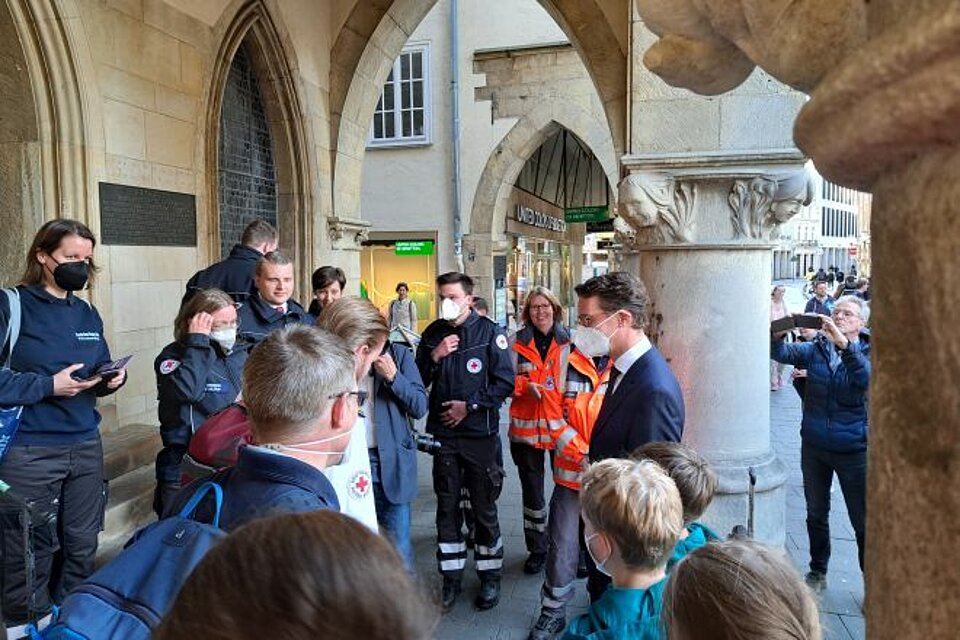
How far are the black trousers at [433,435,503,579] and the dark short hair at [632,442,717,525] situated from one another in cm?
188

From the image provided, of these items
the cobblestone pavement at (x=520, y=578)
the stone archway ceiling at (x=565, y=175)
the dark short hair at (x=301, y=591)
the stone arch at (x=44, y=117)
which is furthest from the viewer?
the stone archway ceiling at (x=565, y=175)

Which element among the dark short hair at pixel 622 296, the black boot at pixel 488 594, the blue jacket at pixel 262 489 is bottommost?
the black boot at pixel 488 594

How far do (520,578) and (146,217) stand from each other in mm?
3691

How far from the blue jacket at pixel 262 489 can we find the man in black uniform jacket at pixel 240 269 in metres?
2.66

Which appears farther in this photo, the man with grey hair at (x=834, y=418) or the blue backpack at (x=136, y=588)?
the man with grey hair at (x=834, y=418)

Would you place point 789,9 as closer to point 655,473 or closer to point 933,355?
point 933,355

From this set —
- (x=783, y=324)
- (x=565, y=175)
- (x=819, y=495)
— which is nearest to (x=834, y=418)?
(x=819, y=495)

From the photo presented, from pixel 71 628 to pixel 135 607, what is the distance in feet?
0.32

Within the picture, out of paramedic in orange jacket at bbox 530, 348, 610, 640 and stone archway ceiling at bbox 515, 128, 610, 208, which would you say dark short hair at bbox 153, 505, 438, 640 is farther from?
stone archway ceiling at bbox 515, 128, 610, 208

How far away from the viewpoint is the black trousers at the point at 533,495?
4.10 metres

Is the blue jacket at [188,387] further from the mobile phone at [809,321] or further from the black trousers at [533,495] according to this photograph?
the mobile phone at [809,321]

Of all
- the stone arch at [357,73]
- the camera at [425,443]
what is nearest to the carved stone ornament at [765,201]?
the camera at [425,443]

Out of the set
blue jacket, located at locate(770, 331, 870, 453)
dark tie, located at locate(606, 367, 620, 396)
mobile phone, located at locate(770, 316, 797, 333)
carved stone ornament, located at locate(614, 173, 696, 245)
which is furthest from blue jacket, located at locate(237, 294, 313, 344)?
blue jacket, located at locate(770, 331, 870, 453)

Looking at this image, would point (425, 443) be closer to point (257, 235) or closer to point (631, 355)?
point (631, 355)
